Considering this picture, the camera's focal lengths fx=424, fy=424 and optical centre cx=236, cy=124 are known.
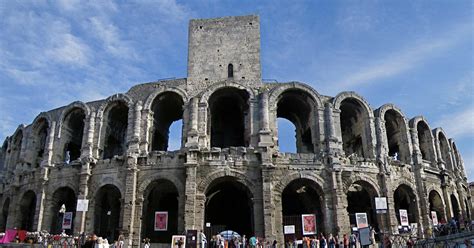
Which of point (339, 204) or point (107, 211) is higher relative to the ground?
point (107, 211)

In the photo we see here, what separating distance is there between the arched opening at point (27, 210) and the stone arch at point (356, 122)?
19.1 m

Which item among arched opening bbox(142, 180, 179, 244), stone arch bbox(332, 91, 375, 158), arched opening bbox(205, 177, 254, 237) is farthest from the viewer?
arched opening bbox(205, 177, 254, 237)

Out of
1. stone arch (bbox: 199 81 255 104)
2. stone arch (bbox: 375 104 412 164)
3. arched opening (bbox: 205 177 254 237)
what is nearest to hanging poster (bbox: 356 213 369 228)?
stone arch (bbox: 375 104 412 164)

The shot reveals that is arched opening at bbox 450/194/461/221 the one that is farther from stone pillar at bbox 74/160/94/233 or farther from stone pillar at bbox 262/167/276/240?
stone pillar at bbox 74/160/94/233

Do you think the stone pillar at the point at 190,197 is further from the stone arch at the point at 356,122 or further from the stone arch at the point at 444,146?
the stone arch at the point at 444,146

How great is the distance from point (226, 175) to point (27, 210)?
13810 millimetres

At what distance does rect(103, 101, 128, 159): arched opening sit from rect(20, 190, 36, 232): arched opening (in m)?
5.23

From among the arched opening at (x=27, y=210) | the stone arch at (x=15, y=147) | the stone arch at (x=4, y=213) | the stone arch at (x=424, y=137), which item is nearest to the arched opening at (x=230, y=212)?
the arched opening at (x=27, y=210)

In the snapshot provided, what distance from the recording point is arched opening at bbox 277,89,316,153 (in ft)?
81.5

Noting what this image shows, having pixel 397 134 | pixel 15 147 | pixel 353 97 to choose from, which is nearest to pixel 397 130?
pixel 397 134

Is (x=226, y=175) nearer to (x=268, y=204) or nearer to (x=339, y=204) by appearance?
(x=268, y=204)

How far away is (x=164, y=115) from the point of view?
91.0 ft

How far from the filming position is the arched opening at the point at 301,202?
72.4 feet

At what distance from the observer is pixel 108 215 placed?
82.0ft
